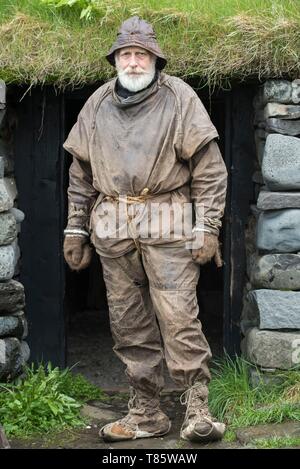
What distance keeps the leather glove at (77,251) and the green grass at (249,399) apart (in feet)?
4.10

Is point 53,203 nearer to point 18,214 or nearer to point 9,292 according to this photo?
point 18,214

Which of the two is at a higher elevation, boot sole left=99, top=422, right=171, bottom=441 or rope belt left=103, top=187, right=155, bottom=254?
rope belt left=103, top=187, right=155, bottom=254

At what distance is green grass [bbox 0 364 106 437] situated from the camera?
6.51 metres

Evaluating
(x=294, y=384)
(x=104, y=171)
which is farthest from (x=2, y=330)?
(x=294, y=384)

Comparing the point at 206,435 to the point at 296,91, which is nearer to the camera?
the point at 206,435

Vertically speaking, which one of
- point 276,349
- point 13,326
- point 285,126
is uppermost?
point 285,126

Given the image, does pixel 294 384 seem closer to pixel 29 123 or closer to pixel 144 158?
pixel 144 158

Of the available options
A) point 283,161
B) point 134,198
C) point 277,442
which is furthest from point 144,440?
point 283,161

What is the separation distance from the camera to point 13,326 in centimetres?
681

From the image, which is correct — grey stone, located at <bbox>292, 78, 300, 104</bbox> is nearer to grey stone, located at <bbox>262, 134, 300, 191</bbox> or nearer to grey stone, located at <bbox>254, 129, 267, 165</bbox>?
grey stone, located at <bbox>262, 134, 300, 191</bbox>

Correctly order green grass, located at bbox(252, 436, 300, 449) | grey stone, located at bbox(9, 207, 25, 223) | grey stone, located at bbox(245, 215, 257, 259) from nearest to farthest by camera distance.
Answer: green grass, located at bbox(252, 436, 300, 449), grey stone, located at bbox(9, 207, 25, 223), grey stone, located at bbox(245, 215, 257, 259)

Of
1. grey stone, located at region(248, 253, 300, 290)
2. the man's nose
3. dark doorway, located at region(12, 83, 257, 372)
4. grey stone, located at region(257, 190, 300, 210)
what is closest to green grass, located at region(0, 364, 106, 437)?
dark doorway, located at region(12, 83, 257, 372)

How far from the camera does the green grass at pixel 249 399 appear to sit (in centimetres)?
641

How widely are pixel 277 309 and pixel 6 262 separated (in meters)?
1.77
